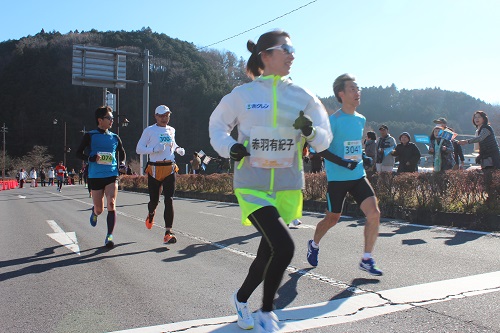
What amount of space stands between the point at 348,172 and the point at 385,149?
7516mm

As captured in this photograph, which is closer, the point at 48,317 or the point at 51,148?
the point at 48,317

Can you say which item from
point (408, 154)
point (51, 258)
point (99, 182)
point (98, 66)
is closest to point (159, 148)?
point (99, 182)

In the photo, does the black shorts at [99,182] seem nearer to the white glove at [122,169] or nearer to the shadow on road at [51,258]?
the white glove at [122,169]

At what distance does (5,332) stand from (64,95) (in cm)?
8891

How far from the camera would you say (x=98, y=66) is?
2506 cm

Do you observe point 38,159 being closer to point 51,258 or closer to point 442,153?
point 442,153

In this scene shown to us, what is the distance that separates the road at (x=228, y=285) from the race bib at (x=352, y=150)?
1.17 m

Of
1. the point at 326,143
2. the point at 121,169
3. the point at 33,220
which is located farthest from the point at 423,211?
the point at 33,220

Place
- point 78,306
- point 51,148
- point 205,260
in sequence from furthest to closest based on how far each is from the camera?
point 51,148
point 205,260
point 78,306

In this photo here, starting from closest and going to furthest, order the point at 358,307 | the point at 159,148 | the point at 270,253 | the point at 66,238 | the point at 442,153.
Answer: the point at 270,253 < the point at 358,307 < the point at 159,148 < the point at 66,238 < the point at 442,153

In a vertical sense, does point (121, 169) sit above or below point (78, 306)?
above

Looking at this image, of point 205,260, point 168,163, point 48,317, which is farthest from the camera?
point 168,163

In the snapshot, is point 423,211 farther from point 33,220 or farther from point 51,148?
point 51,148

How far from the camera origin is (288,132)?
9.77ft
